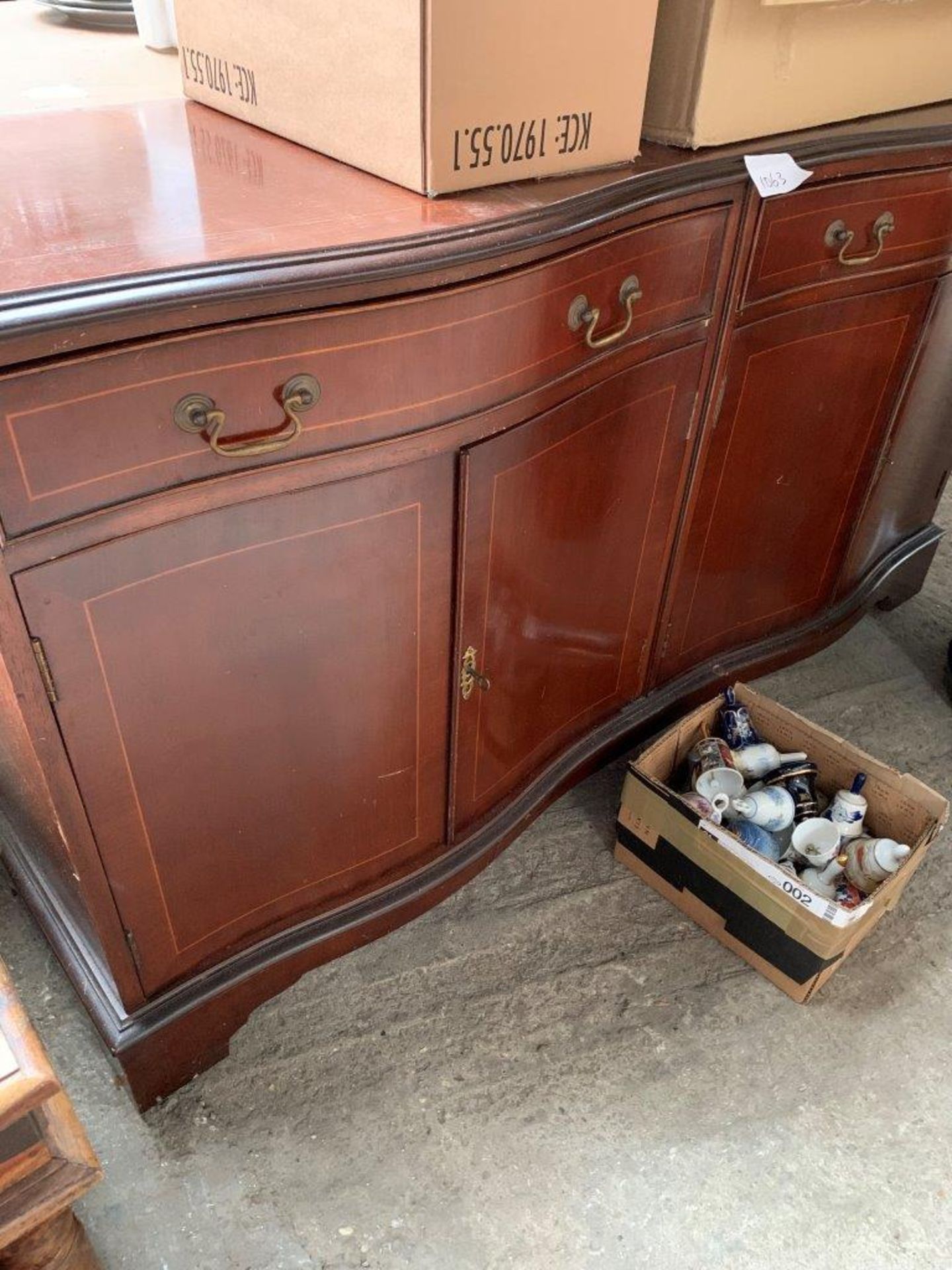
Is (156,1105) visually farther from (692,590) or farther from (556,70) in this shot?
(556,70)

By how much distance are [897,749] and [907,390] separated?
58 cm

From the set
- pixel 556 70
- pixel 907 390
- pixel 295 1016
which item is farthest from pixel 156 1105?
pixel 907 390

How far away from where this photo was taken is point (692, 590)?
143cm

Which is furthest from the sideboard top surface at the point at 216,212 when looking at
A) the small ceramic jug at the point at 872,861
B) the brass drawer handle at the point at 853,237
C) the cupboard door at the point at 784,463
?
the small ceramic jug at the point at 872,861

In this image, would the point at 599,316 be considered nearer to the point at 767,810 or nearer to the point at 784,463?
the point at 784,463

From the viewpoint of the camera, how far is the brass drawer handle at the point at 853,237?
120 centimetres

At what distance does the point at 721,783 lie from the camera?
1346mm

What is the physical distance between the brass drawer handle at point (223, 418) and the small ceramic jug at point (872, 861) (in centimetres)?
90

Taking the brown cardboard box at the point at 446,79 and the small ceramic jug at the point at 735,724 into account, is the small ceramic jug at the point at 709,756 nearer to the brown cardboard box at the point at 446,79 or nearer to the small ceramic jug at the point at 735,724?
the small ceramic jug at the point at 735,724

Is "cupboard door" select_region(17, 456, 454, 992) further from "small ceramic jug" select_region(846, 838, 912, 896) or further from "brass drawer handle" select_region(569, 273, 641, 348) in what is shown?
"small ceramic jug" select_region(846, 838, 912, 896)

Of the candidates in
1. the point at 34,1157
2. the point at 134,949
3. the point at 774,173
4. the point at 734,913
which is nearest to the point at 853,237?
the point at 774,173

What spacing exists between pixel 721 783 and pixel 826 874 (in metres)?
0.18

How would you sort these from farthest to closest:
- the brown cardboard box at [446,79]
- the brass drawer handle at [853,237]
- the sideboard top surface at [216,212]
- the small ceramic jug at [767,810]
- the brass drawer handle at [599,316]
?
the small ceramic jug at [767,810], the brass drawer handle at [853,237], the brass drawer handle at [599,316], the brown cardboard box at [446,79], the sideboard top surface at [216,212]

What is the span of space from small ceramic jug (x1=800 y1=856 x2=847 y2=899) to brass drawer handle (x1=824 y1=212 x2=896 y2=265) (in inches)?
29.9
